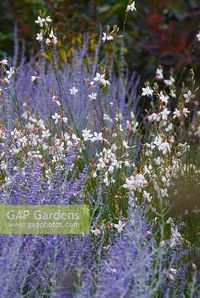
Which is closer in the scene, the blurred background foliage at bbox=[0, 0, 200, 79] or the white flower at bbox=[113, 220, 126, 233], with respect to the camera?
the white flower at bbox=[113, 220, 126, 233]

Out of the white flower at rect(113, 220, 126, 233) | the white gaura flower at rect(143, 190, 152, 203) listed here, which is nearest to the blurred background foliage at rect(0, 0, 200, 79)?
the white gaura flower at rect(143, 190, 152, 203)

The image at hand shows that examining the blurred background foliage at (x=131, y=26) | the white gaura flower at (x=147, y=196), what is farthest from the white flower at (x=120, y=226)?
the blurred background foliage at (x=131, y=26)

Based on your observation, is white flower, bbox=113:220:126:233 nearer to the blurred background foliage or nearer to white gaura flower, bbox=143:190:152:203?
white gaura flower, bbox=143:190:152:203

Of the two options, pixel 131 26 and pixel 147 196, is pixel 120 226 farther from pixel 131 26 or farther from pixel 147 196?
pixel 131 26

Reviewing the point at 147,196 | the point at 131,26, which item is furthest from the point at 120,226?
the point at 131,26

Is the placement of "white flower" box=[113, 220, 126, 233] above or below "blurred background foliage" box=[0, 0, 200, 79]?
below

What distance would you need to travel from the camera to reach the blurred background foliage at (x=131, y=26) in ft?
18.2

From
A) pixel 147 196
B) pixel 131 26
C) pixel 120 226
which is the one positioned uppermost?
pixel 131 26

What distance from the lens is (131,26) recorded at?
6516 mm

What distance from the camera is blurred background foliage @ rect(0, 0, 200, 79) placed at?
554 cm

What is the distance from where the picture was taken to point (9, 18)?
696cm

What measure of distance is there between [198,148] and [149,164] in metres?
0.27

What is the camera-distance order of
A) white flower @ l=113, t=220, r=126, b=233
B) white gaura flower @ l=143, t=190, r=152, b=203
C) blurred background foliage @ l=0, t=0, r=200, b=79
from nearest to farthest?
white flower @ l=113, t=220, r=126, b=233 → white gaura flower @ l=143, t=190, r=152, b=203 → blurred background foliage @ l=0, t=0, r=200, b=79

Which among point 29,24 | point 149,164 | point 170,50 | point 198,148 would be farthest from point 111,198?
point 29,24
